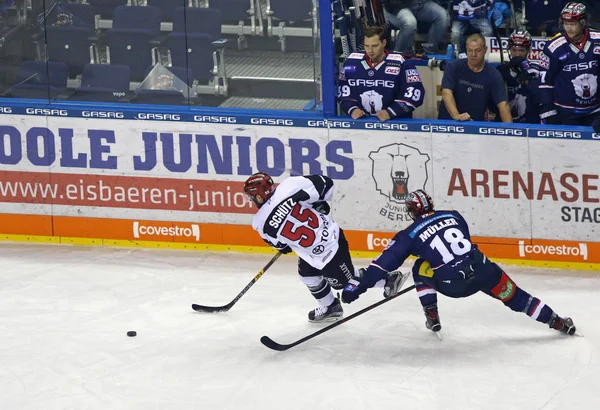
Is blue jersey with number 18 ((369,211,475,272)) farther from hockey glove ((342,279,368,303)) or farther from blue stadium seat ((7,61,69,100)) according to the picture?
blue stadium seat ((7,61,69,100))

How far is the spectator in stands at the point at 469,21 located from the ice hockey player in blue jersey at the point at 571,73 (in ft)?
4.66

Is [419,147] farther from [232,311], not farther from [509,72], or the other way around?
[232,311]

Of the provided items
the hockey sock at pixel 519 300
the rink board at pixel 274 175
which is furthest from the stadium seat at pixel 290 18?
the hockey sock at pixel 519 300

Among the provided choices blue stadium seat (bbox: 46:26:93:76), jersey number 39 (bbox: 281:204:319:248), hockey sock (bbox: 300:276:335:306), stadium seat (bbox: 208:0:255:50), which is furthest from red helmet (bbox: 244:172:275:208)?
blue stadium seat (bbox: 46:26:93:76)

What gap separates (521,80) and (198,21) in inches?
92.8

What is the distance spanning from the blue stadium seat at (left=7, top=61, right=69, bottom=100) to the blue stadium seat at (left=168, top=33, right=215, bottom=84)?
0.90 meters

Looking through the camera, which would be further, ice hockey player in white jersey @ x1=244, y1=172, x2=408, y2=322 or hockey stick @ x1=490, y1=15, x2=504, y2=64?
hockey stick @ x1=490, y1=15, x2=504, y2=64

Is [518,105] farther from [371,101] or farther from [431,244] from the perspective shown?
[431,244]

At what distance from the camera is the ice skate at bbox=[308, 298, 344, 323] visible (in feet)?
27.3

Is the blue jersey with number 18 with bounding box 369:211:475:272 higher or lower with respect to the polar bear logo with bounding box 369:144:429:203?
lower

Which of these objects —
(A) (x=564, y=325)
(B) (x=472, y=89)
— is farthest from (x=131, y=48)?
(A) (x=564, y=325)

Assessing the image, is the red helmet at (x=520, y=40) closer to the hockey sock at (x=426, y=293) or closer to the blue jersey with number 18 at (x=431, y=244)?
the blue jersey with number 18 at (x=431, y=244)

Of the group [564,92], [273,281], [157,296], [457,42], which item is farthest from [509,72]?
[157,296]

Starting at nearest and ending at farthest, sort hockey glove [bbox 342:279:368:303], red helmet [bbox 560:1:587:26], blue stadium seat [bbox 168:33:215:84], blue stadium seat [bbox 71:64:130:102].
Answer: hockey glove [bbox 342:279:368:303]
red helmet [bbox 560:1:587:26]
blue stadium seat [bbox 168:33:215:84]
blue stadium seat [bbox 71:64:130:102]
